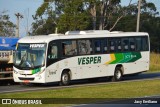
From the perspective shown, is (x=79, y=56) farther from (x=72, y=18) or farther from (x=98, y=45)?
(x=72, y=18)

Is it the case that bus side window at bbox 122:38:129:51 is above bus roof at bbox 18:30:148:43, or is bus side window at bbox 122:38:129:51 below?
below

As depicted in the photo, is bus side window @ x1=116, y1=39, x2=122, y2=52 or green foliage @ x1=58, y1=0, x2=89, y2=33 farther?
green foliage @ x1=58, y1=0, x2=89, y2=33

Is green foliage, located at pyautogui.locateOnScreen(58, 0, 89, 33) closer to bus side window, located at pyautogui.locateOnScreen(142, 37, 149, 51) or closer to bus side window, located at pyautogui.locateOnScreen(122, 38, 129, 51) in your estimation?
bus side window, located at pyautogui.locateOnScreen(142, 37, 149, 51)

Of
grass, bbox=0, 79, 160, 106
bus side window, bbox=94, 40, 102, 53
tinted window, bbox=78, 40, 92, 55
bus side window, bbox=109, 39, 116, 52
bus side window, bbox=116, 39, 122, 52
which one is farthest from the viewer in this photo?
bus side window, bbox=116, 39, 122, 52

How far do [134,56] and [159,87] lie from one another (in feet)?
24.1

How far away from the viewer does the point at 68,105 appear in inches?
642

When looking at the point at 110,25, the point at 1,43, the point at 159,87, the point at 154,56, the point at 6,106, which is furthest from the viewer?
the point at 110,25

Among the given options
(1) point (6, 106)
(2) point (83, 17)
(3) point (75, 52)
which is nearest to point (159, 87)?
(3) point (75, 52)

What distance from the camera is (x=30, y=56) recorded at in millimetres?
25188

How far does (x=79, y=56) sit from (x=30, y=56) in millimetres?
3288

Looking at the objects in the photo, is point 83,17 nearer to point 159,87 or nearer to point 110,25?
point 110,25

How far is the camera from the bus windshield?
24906 millimetres

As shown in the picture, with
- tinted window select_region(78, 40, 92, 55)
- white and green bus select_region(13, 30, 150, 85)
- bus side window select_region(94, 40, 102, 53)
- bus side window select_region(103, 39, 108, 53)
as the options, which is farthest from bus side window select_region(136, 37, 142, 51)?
tinted window select_region(78, 40, 92, 55)

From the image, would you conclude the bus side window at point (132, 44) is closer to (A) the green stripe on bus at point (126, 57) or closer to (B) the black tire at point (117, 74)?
(A) the green stripe on bus at point (126, 57)
